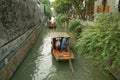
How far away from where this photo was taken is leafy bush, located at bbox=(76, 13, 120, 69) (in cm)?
684

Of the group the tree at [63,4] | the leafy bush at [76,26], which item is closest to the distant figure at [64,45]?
the leafy bush at [76,26]

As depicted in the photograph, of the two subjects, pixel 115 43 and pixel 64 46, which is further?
pixel 64 46

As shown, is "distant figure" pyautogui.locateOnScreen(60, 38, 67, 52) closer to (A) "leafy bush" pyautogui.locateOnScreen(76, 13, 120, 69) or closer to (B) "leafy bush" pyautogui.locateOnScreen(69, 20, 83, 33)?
(A) "leafy bush" pyautogui.locateOnScreen(76, 13, 120, 69)

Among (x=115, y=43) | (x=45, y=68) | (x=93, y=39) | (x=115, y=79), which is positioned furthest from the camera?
(x=45, y=68)

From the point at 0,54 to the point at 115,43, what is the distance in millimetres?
4802

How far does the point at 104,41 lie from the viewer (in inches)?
278

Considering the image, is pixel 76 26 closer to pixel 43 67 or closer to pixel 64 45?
pixel 64 45

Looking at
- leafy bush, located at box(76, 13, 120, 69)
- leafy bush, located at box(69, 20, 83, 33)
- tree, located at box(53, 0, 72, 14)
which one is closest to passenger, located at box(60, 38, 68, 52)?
leafy bush, located at box(76, 13, 120, 69)

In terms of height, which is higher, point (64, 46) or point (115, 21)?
point (115, 21)

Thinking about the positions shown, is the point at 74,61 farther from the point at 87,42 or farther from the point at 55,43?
the point at 87,42

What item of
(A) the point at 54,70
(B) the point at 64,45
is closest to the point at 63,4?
(B) the point at 64,45

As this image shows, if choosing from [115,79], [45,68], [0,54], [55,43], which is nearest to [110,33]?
[115,79]

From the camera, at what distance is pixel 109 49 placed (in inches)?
270

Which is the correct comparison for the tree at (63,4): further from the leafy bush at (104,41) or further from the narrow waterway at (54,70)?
the leafy bush at (104,41)
